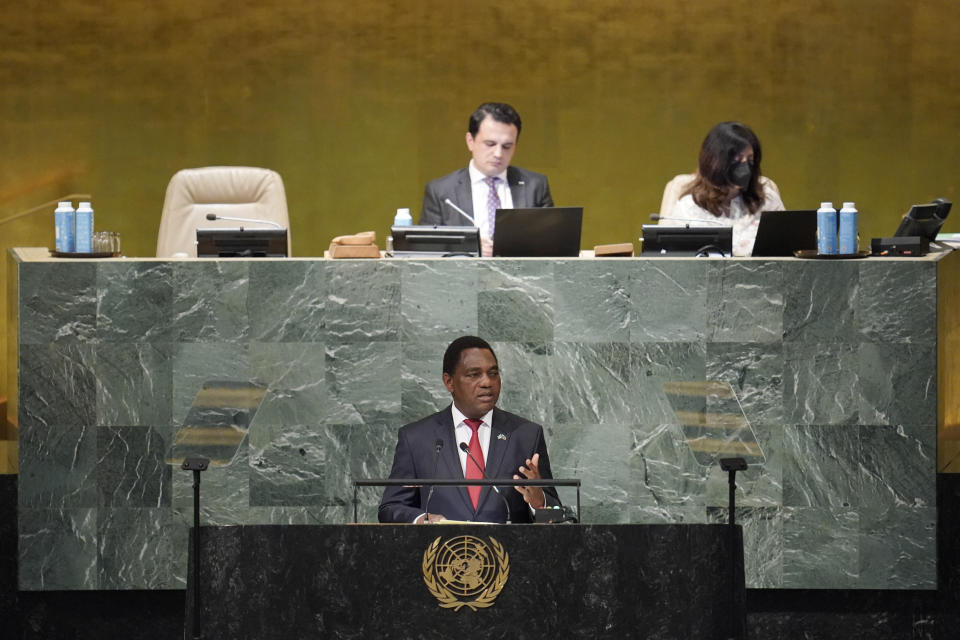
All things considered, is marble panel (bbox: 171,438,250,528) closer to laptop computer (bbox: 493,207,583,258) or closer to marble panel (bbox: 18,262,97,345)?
marble panel (bbox: 18,262,97,345)

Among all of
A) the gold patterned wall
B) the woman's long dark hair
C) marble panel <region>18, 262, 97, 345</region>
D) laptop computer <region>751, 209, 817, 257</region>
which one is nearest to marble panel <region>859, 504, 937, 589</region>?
laptop computer <region>751, 209, 817, 257</region>

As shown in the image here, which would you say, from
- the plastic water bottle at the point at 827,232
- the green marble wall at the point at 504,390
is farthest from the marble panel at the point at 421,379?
the plastic water bottle at the point at 827,232

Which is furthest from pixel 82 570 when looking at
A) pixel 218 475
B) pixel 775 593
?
pixel 775 593

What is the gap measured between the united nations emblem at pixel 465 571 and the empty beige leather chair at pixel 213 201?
9.72 feet

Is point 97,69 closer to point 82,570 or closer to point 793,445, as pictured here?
point 82,570

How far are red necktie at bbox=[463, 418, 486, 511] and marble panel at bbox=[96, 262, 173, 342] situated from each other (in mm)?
1222

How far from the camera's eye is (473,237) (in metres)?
5.24

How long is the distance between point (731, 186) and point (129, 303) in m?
2.56

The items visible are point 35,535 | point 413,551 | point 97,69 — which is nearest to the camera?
point 413,551

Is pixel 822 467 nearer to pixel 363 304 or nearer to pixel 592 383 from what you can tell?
pixel 592 383

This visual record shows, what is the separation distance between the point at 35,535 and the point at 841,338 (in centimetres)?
298

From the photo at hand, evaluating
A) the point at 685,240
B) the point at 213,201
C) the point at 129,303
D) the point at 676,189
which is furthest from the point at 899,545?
the point at 213,201

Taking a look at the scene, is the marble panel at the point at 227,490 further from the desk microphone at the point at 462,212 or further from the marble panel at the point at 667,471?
the desk microphone at the point at 462,212

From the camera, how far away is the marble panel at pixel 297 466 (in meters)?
4.95
